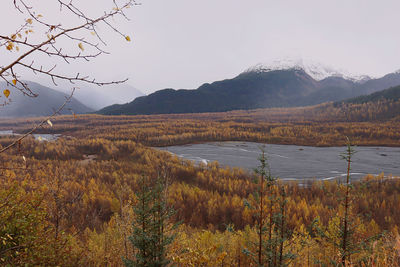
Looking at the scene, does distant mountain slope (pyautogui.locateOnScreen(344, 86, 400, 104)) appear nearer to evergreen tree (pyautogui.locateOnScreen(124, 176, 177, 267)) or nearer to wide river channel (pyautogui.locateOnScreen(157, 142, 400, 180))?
wide river channel (pyautogui.locateOnScreen(157, 142, 400, 180))

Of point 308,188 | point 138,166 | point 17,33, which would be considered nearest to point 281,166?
point 308,188

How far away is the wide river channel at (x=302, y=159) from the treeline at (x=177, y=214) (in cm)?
463

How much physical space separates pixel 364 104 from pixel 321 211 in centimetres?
6400

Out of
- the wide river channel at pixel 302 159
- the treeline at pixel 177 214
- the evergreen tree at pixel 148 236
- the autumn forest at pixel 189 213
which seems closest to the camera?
the evergreen tree at pixel 148 236

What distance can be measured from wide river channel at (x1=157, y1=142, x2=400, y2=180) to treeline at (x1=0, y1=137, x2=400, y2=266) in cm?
463

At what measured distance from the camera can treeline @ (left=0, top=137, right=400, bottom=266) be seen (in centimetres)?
521

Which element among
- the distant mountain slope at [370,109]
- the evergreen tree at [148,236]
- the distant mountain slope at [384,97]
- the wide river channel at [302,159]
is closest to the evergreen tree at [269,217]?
the evergreen tree at [148,236]

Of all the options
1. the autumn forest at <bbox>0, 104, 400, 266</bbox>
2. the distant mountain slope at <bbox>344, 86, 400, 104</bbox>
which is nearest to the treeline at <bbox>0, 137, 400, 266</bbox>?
the autumn forest at <bbox>0, 104, 400, 266</bbox>

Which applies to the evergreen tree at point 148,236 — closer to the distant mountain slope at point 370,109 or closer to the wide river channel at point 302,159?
the wide river channel at point 302,159

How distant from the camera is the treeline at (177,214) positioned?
17.1ft

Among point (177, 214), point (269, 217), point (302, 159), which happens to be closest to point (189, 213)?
point (177, 214)

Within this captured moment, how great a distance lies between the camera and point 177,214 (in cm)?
1221

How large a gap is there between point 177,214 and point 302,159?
19.6 meters

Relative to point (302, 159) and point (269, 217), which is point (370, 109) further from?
point (269, 217)
